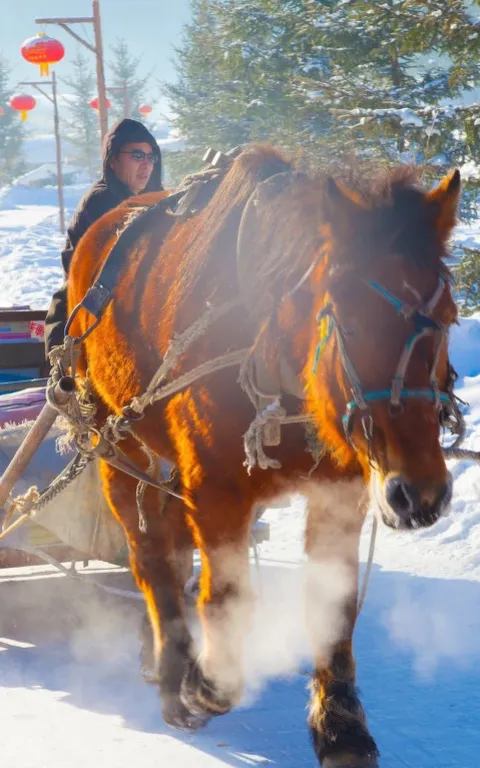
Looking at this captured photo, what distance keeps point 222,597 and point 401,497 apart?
118cm

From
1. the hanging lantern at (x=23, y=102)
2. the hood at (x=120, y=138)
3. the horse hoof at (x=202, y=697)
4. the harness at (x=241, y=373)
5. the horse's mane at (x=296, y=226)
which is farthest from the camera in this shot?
the hanging lantern at (x=23, y=102)

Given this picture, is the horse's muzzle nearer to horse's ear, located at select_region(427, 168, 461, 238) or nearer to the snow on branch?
horse's ear, located at select_region(427, 168, 461, 238)

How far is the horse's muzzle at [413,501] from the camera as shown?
2.29 metres

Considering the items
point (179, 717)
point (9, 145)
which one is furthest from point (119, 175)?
point (9, 145)

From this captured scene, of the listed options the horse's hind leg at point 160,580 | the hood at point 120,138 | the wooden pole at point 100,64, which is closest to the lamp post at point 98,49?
the wooden pole at point 100,64

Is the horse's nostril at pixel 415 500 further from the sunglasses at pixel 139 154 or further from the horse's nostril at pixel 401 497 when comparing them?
the sunglasses at pixel 139 154

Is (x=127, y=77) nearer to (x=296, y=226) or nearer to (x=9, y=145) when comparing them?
(x=9, y=145)

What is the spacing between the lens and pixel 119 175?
17.4 feet

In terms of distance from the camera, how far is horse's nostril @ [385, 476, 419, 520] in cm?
229

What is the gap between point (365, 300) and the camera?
2461 mm

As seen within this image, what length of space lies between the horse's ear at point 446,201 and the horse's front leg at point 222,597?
3.85 ft

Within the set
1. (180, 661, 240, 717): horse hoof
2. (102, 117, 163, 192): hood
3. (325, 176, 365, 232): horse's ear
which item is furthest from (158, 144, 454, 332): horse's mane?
(102, 117, 163, 192): hood

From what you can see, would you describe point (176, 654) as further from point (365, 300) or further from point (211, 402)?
point (365, 300)

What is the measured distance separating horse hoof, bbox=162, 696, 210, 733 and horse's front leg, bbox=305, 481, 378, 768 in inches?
19.1
